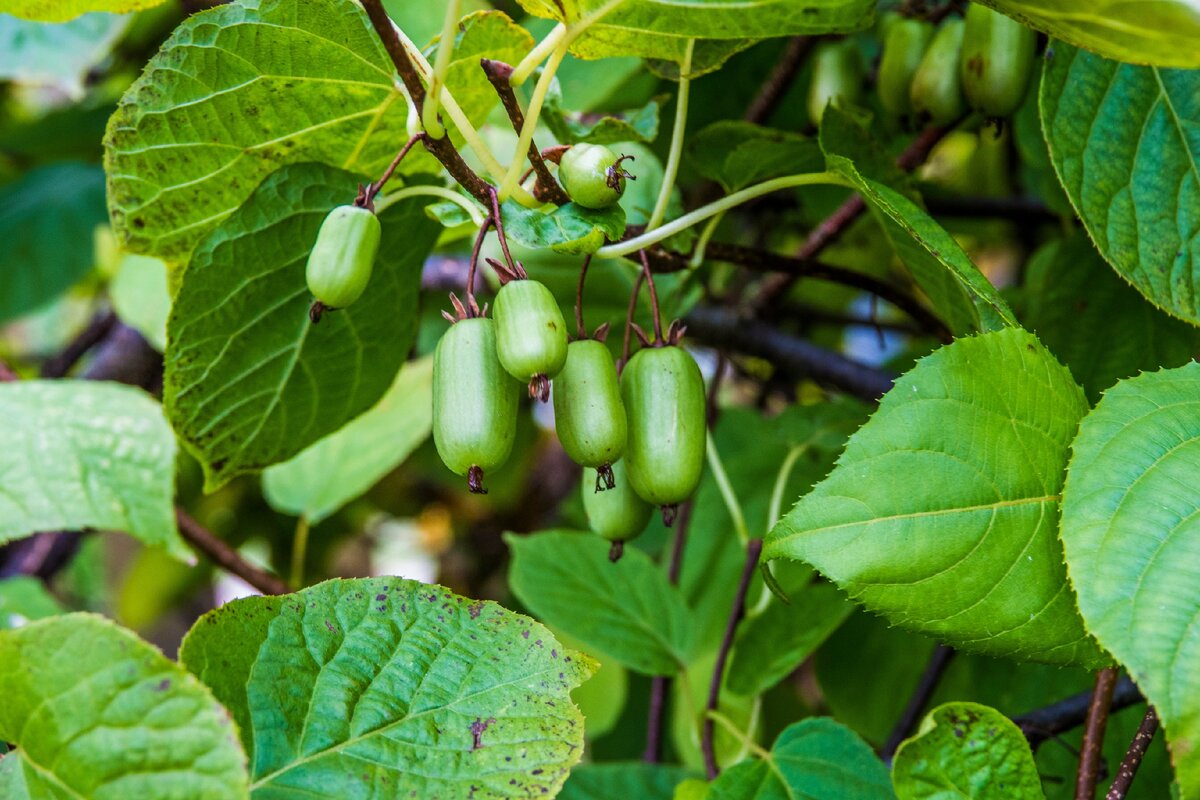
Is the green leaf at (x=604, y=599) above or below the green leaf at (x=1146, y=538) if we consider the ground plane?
below

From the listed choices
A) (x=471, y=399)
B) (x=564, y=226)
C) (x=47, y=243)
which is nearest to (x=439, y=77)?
(x=564, y=226)

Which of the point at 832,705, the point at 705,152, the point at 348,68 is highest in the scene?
the point at 348,68

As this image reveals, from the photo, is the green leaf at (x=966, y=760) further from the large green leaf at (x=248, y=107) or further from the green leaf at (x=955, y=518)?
the large green leaf at (x=248, y=107)

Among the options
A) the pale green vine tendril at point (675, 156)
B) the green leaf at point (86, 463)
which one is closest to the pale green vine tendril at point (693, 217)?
the pale green vine tendril at point (675, 156)

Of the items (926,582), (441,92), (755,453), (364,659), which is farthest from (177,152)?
(755,453)

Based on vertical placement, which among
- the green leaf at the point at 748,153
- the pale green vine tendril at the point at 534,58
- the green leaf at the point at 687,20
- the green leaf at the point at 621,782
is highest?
the green leaf at the point at 687,20

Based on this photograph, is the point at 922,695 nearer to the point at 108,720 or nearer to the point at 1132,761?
the point at 1132,761

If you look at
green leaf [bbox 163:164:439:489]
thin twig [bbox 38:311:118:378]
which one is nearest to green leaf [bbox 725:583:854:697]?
green leaf [bbox 163:164:439:489]

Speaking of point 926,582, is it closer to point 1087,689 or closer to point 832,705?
point 1087,689
